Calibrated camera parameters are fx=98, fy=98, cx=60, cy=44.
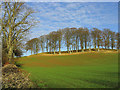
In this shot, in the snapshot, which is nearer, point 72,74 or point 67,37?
point 72,74

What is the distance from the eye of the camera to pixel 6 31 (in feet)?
49.5

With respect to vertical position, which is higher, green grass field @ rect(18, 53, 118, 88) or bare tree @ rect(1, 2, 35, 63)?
bare tree @ rect(1, 2, 35, 63)

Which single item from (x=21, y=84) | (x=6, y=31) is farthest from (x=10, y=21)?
(x=21, y=84)

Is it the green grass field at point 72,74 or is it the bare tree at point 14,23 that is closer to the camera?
the green grass field at point 72,74

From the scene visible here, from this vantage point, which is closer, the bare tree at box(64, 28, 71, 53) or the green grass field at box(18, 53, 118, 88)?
the green grass field at box(18, 53, 118, 88)

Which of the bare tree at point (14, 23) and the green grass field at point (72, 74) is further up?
the bare tree at point (14, 23)

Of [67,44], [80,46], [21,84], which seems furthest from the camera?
[80,46]

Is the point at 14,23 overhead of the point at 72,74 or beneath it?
overhead

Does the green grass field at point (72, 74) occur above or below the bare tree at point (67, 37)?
below

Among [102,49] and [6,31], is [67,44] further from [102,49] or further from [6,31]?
[102,49]

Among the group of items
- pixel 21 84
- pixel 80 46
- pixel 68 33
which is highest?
pixel 68 33

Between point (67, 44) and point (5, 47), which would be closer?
point (5, 47)

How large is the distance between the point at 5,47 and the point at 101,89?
13.7 m

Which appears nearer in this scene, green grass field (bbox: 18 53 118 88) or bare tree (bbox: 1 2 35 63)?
green grass field (bbox: 18 53 118 88)
